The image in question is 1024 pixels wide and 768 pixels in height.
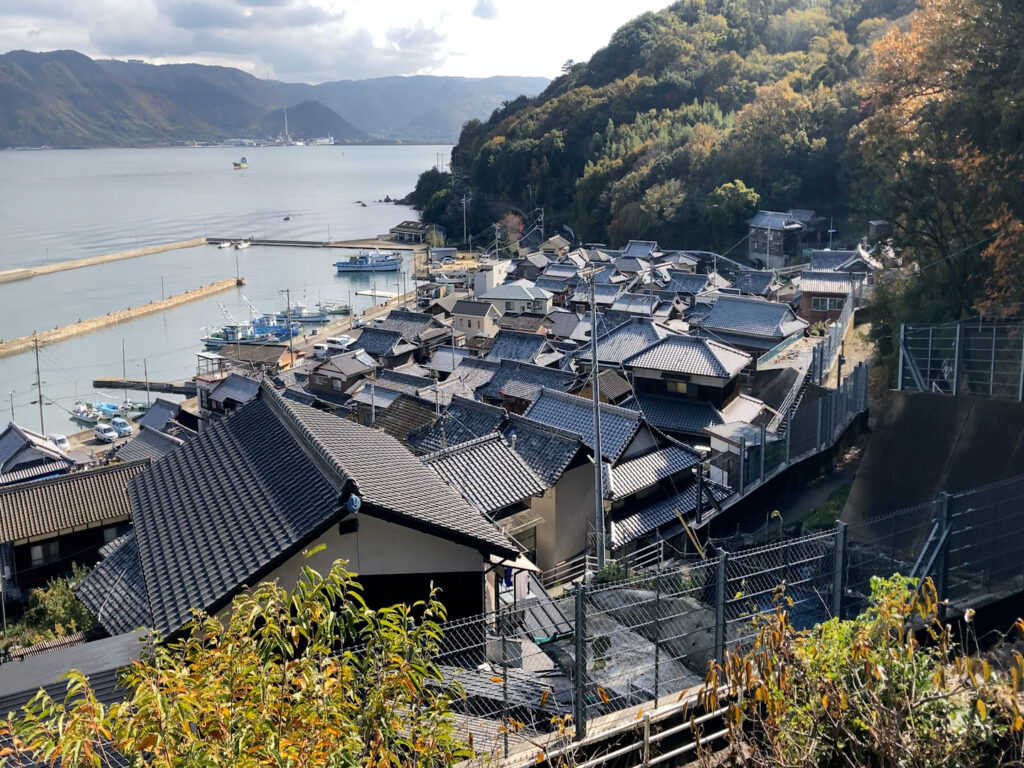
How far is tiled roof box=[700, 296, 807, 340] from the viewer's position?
17.2 metres

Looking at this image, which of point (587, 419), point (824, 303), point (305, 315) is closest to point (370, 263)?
point (305, 315)

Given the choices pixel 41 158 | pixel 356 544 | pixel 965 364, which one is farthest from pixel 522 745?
pixel 41 158

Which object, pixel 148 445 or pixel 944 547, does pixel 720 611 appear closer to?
pixel 944 547

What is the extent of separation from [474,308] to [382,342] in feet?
11.0

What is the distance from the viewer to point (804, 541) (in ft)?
12.6

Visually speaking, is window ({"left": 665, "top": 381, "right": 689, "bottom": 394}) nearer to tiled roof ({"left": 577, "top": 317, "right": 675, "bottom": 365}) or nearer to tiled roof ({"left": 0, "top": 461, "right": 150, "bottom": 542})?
tiled roof ({"left": 577, "top": 317, "right": 675, "bottom": 365})

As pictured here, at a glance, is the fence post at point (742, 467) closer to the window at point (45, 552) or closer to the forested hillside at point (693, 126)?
the window at point (45, 552)

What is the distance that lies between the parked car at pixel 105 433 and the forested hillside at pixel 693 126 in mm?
24416

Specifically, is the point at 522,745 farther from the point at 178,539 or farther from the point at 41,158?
the point at 41,158

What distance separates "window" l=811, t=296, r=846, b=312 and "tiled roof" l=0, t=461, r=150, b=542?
674 inches

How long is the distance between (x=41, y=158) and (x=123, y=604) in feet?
553

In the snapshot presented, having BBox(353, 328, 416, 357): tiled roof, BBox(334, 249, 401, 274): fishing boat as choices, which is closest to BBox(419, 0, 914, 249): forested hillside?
BBox(334, 249, 401, 274): fishing boat

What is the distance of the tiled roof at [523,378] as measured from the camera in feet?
46.7

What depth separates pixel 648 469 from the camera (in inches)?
373
